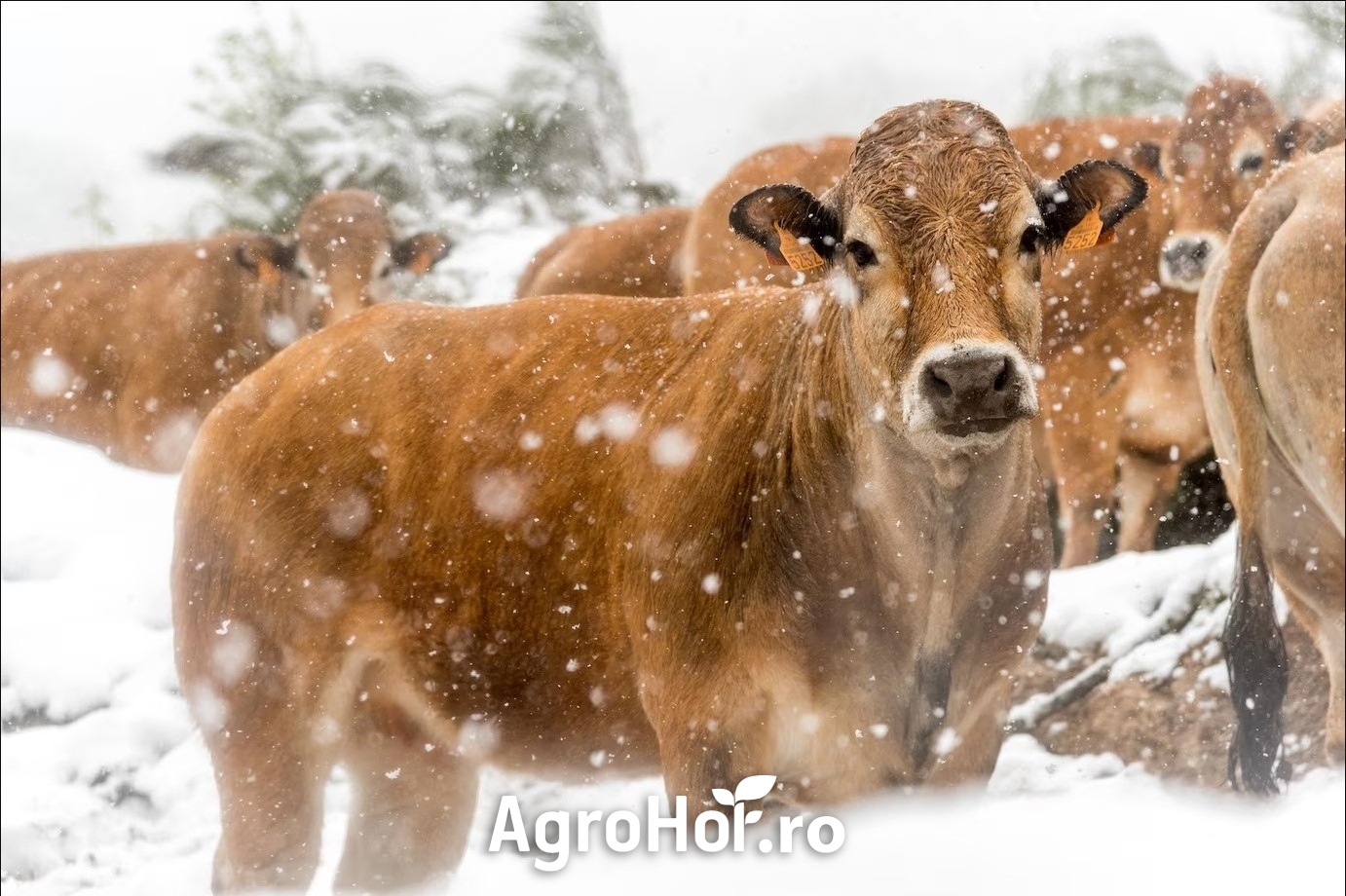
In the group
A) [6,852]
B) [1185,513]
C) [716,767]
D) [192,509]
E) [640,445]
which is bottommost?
[6,852]

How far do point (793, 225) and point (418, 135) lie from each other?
649 cm

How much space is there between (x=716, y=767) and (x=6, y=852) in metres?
3.93

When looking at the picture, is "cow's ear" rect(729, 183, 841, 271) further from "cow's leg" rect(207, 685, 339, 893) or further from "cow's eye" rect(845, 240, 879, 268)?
"cow's leg" rect(207, 685, 339, 893)

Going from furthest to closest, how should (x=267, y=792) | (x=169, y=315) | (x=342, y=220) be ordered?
1. (x=169, y=315)
2. (x=342, y=220)
3. (x=267, y=792)

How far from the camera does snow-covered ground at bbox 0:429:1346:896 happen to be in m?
3.83

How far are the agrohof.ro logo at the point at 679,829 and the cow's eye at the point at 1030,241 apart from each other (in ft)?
3.89

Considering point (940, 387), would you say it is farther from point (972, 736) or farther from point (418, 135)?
point (418, 135)

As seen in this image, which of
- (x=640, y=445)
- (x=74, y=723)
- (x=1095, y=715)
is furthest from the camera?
(x=74, y=723)

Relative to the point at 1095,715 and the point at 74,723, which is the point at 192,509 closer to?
the point at 74,723

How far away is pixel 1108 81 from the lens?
789cm

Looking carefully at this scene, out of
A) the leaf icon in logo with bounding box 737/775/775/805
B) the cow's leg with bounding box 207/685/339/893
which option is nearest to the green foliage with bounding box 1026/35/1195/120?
the cow's leg with bounding box 207/685/339/893

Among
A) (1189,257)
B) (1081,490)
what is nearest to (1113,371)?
(1081,490)

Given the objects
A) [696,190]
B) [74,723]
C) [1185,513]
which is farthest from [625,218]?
[74,723]

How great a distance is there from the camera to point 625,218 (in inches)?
314
